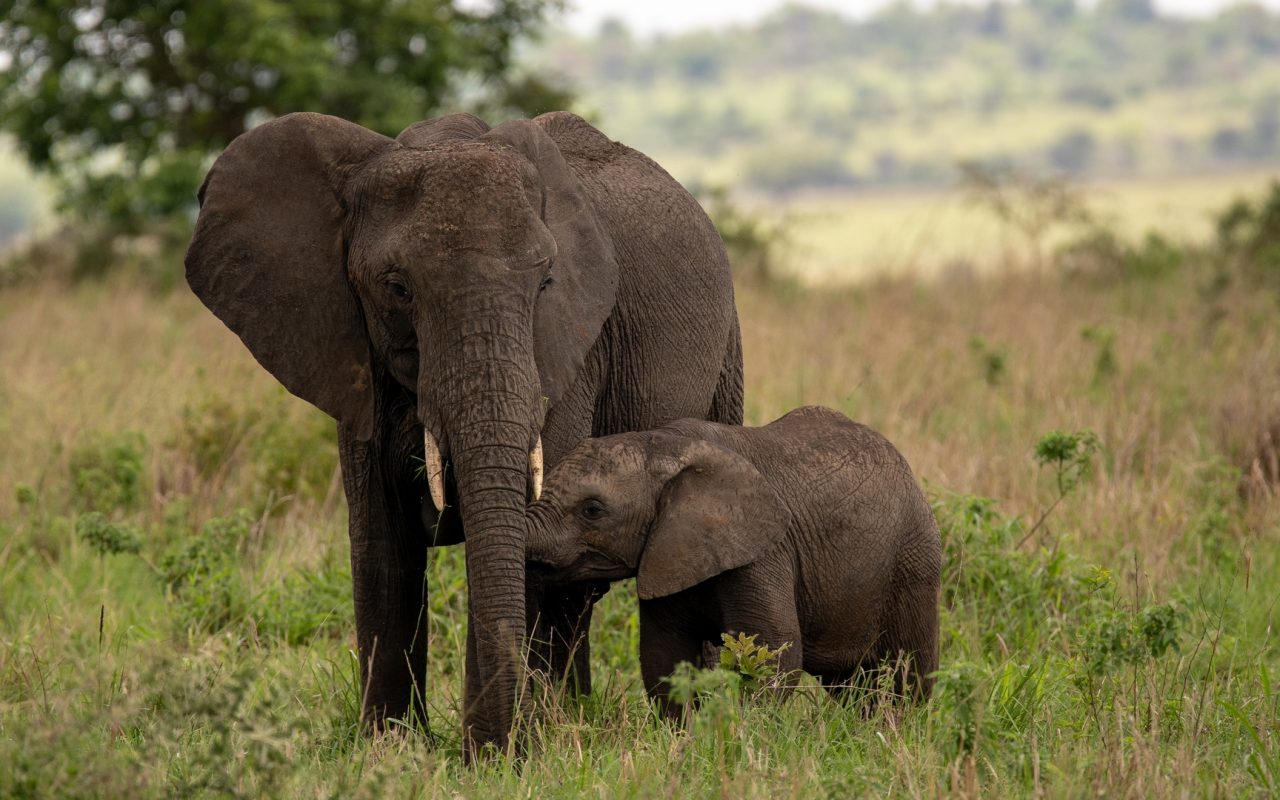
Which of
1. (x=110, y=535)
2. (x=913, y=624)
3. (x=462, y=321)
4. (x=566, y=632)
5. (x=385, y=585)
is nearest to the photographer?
(x=462, y=321)

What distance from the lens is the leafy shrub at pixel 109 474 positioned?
326 inches

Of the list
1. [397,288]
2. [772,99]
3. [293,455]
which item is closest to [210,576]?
[293,455]

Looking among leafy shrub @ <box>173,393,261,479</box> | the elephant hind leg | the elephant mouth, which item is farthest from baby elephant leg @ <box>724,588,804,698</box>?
leafy shrub @ <box>173,393,261,479</box>

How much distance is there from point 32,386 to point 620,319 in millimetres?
6161

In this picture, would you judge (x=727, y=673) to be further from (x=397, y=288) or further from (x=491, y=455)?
(x=397, y=288)

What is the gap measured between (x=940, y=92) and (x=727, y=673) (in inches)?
5188

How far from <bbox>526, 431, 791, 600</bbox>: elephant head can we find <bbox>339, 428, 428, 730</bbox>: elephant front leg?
1.74 feet

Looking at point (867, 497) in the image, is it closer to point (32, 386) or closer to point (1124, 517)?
point (1124, 517)

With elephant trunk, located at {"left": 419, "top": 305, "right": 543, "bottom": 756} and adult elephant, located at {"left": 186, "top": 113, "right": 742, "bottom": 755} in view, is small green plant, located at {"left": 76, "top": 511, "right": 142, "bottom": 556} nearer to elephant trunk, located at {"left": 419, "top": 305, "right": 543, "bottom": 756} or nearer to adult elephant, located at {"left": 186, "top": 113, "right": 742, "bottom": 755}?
adult elephant, located at {"left": 186, "top": 113, "right": 742, "bottom": 755}

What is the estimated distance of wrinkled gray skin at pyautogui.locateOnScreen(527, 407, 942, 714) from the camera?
17.0 ft

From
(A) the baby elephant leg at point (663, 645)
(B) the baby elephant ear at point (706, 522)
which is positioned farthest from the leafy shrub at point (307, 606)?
(B) the baby elephant ear at point (706, 522)

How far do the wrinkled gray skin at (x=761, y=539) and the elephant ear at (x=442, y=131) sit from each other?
3.38 feet

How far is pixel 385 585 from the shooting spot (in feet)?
17.8

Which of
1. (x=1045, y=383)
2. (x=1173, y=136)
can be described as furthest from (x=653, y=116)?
(x=1045, y=383)
